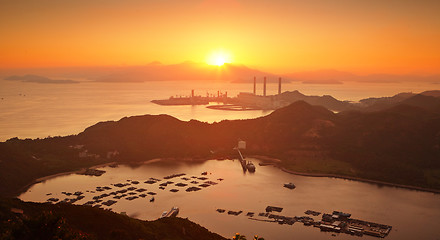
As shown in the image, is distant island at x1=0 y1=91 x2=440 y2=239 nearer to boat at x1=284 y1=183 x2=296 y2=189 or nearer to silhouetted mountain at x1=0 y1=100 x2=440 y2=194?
silhouetted mountain at x1=0 y1=100 x2=440 y2=194

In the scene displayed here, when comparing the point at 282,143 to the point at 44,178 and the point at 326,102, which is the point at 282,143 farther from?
the point at 326,102

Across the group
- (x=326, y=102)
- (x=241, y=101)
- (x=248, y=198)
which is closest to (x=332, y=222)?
(x=248, y=198)

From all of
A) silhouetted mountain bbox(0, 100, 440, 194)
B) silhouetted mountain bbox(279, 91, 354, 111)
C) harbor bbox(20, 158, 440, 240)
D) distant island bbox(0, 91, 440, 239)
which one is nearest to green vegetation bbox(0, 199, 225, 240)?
harbor bbox(20, 158, 440, 240)

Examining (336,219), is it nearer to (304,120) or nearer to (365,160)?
(365,160)

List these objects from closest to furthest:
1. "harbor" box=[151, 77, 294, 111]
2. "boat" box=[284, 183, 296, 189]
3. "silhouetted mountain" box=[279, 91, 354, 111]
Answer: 1. "boat" box=[284, 183, 296, 189]
2. "silhouetted mountain" box=[279, 91, 354, 111]
3. "harbor" box=[151, 77, 294, 111]

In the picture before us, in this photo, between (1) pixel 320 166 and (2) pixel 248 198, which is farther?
(1) pixel 320 166

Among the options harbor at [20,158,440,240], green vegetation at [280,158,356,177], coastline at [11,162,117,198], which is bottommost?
coastline at [11,162,117,198]

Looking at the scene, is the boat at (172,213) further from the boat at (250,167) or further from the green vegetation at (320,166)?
the green vegetation at (320,166)

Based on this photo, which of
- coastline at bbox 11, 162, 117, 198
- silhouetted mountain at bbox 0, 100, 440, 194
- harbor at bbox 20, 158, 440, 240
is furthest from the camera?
silhouetted mountain at bbox 0, 100, 440, 194

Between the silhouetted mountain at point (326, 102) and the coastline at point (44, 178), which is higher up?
the silhouetted mountain at point (326, 102)

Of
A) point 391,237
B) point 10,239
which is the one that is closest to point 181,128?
point 391,237

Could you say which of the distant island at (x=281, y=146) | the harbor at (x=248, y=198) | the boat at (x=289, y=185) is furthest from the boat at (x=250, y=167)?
the boat at (x=289, y=185)

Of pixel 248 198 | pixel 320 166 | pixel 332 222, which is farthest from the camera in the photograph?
pixel 320 166
